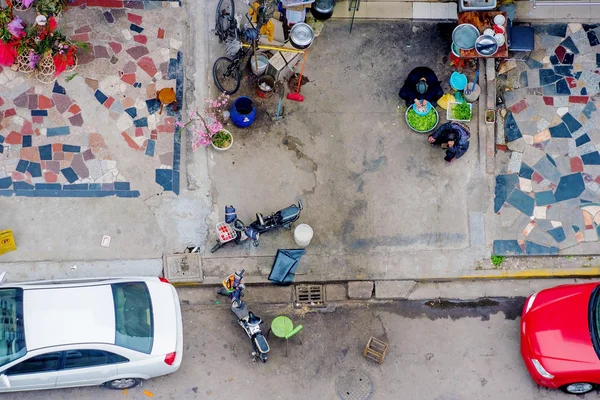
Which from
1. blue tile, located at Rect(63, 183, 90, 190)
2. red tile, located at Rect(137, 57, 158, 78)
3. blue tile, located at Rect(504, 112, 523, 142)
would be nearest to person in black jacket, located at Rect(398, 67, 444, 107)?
blue tile, located at Rect(504, 112, 523, 142)

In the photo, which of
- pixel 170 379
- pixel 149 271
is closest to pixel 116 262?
pixel 149 271

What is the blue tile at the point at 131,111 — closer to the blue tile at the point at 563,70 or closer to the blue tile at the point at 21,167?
the blue tile at the point at 21,167

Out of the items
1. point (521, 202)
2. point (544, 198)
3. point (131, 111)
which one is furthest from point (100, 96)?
point (544, 198)

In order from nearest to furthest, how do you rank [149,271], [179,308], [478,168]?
1. [179,308]
2. [149,271]
3. [478,168]

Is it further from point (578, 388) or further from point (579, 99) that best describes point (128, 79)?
point (578, 388)

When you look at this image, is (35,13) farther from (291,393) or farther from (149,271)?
(291,393)

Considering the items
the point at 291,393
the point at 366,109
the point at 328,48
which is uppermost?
the point at 328,48

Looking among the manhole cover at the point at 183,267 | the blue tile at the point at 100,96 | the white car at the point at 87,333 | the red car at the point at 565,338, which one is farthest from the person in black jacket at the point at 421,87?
the white car at the point at 87,333

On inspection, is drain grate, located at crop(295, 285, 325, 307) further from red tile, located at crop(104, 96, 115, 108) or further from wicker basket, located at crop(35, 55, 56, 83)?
wicker basket, located at crop(35, 55, 56, 83)
